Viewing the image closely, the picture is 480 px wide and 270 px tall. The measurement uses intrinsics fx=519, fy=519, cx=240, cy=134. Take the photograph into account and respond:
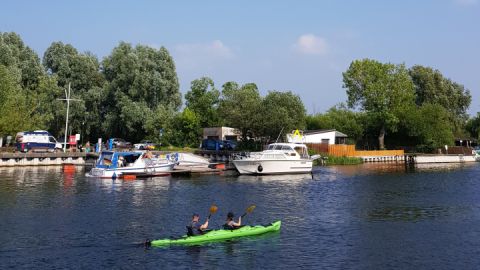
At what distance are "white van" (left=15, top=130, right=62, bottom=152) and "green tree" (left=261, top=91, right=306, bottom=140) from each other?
31312 mm

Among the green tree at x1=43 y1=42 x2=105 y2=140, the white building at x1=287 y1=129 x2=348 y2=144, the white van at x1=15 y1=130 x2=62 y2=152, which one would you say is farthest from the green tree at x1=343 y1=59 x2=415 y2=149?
the white van at x1=15 y1=130 x2=62 y2=152

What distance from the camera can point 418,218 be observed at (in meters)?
33.9

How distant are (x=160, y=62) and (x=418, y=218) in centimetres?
7469

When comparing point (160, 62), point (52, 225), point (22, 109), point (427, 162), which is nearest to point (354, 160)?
point (427, 162)

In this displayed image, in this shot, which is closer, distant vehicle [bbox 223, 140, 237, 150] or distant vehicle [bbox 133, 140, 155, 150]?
distant vehicle [bbox 223, 140, 237, 150]

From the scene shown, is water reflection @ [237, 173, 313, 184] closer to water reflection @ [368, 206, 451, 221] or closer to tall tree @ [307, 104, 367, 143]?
Result: water reflection @ [368, 206, 451, 221]

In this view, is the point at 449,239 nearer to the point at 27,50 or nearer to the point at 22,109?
the point at 22,109

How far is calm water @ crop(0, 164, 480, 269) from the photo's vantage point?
2334 cm

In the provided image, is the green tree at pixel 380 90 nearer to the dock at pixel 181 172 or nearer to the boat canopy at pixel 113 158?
the dock at pixel 181 172

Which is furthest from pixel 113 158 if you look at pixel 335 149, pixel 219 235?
pixel 335 149

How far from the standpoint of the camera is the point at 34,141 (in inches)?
2940

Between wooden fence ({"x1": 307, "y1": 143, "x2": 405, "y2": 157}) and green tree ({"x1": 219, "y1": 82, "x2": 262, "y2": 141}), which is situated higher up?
green tree ({"x1": 219, "y1": 82, "x2": 262, "y2": 141})

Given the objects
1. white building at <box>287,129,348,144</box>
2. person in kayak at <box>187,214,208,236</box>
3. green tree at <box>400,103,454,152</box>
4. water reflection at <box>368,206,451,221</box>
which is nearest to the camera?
person in kayak at <box>187,214,208,236</box>

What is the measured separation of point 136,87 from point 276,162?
4503 centimetres
